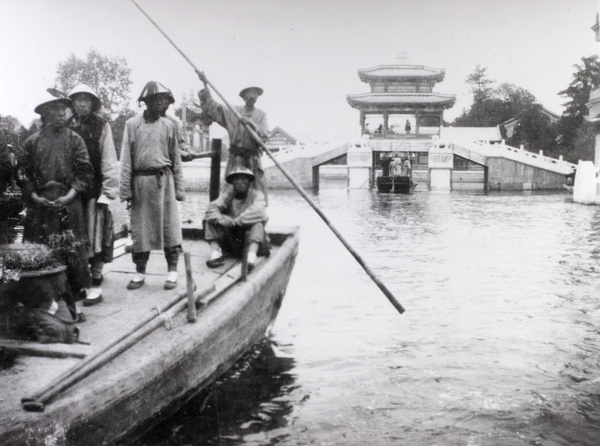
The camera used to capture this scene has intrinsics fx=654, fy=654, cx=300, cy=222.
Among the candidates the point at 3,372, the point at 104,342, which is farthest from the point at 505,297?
the point at 3,372

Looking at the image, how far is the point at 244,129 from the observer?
5613 mm

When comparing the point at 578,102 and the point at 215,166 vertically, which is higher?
the point at 578,102

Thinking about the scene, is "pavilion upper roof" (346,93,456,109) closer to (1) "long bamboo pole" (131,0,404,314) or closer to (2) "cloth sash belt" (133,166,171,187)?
(1) "long bamboo pole" (131,0,404,314)

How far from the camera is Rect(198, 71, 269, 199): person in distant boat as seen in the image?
18.2 ft

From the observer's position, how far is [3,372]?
2793 millimetres

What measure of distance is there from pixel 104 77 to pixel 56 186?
7946 millimetres

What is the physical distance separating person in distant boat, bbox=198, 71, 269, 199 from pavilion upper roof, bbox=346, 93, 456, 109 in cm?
3040

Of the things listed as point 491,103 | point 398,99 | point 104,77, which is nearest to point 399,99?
point 398,99

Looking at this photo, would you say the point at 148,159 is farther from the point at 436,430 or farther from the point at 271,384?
the point at 436,430

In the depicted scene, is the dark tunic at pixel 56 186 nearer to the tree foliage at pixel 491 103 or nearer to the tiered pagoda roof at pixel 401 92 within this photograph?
the tiered pagoda roof at pixel 401 92

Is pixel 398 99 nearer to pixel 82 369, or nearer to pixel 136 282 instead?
pixel 136 282

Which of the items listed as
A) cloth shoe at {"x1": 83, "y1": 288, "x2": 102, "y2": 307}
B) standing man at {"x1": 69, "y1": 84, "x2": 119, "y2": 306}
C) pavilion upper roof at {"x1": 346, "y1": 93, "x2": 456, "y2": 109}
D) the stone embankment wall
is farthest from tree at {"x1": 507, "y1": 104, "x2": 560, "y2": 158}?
cloth shoe at {"x1": 83, "y1": 288, "x2": 102, "y2": 307}

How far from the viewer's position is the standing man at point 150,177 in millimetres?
4340

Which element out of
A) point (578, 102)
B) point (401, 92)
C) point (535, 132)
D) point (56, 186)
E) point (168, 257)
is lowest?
point (168, 257)
